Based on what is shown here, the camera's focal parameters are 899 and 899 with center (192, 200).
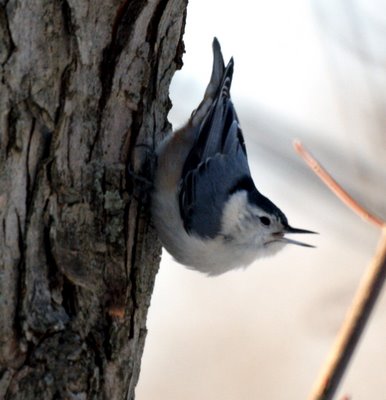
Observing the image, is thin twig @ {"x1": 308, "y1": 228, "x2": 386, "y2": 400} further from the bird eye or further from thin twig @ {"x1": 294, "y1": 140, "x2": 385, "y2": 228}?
the bird eye

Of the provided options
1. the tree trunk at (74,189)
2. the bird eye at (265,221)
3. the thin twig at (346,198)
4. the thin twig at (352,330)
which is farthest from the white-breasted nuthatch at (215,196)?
the thin twig at (352,330)

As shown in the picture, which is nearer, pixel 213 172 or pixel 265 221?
pixel 213 172

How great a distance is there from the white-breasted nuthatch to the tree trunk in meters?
0.36

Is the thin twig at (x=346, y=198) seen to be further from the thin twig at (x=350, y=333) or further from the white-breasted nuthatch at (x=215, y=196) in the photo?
the white-breasted nuthatch at (x=215, y=196)

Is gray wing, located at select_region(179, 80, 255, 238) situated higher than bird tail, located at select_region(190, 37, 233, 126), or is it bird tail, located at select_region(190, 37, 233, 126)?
bird tail, located at select_region(190, 37, 233, 126)

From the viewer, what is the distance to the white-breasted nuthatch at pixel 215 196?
233cm

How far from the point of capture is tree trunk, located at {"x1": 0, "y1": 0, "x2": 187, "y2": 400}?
1.58 metres

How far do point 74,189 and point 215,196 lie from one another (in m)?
0.76

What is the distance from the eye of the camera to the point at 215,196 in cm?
243

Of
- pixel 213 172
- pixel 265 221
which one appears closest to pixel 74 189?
pixel 213 172

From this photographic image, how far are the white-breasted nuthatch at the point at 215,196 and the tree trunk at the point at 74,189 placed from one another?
356 millimetres

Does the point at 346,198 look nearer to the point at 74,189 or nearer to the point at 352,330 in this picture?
the point at 352,330

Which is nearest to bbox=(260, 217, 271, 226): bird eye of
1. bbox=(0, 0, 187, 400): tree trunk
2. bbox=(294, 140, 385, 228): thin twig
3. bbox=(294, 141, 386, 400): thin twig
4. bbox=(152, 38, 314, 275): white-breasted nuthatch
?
bbox=(152, 38, 314, 275): white-breasted nuthatch

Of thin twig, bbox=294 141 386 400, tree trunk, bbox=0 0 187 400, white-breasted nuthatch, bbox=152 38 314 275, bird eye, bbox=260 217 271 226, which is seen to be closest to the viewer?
thin twig, bbox=294 141 386 400
